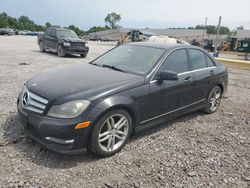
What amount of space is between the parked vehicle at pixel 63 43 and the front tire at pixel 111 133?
1097cm

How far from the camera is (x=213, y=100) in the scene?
541 centimetres

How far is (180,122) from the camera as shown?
4.84 meters

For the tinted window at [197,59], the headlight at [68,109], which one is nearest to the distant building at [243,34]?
the tinted window at [197,59]

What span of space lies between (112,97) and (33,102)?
106 cm

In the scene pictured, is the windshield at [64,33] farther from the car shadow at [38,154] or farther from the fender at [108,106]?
the fender at [108,106]

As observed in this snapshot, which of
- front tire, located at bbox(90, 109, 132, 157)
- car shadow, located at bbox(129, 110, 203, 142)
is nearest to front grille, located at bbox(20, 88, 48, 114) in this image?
front tire, located at bbox(90, 109, 132, 157)

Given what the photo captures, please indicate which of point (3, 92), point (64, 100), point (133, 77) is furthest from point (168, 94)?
point (3, 92)

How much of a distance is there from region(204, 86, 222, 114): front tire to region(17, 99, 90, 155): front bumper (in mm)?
3117

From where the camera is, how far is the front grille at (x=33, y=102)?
125 inches

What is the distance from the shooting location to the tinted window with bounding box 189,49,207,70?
15.6ft

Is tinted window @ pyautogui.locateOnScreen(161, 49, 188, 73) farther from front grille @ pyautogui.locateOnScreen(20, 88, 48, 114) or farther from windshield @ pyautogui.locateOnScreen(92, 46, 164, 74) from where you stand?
front grille @ pyautogui.locateOnScreen(20, 88, 48, 114)

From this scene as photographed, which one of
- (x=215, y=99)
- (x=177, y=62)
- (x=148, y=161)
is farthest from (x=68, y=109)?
(x=215, y=99)

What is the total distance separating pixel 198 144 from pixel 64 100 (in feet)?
7.44

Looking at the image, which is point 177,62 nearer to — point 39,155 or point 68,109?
point 68,109
